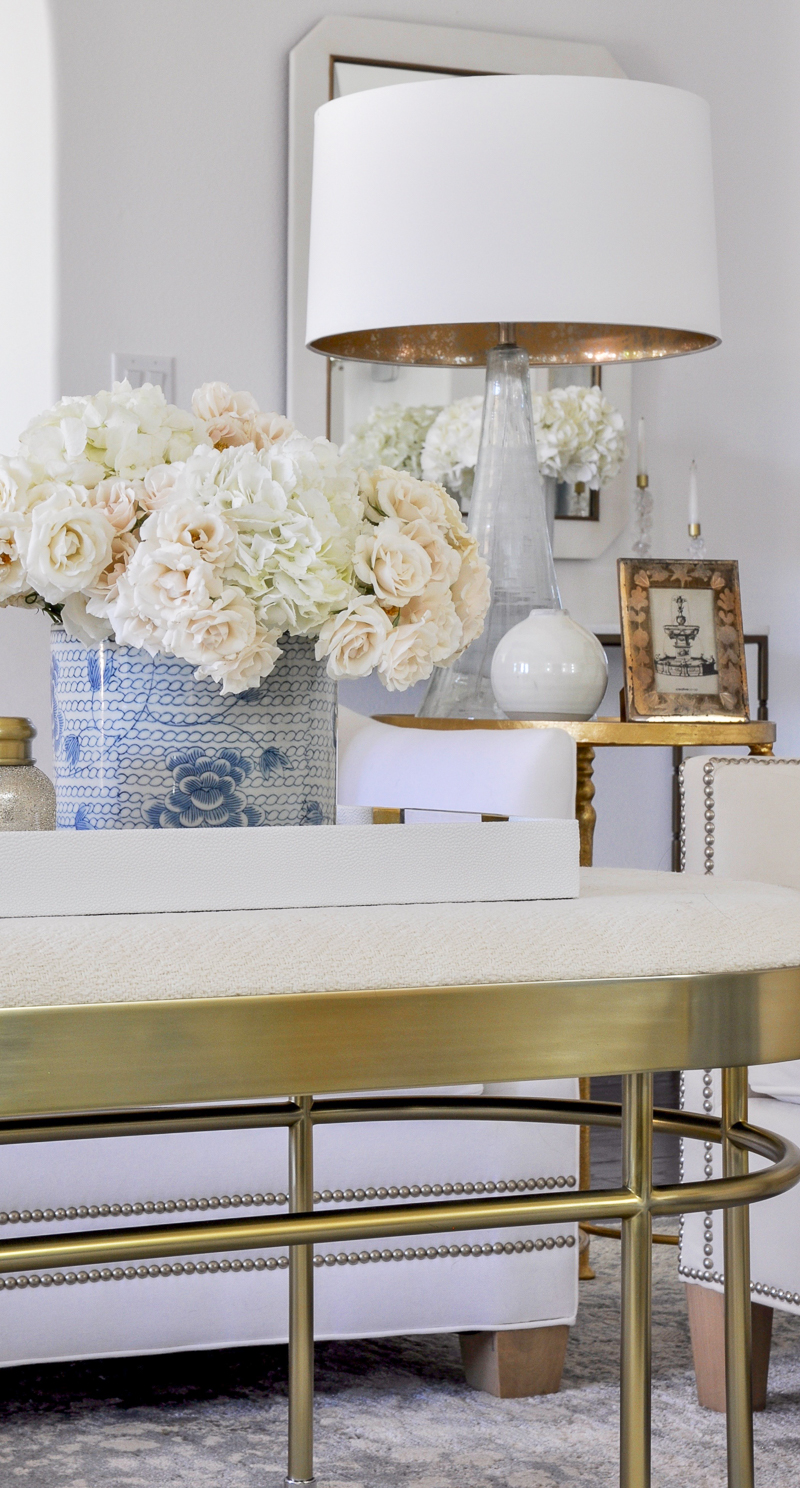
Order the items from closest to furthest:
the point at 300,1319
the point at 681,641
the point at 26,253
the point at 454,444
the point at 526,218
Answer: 1. the point at 300,1319
2. the point at 526,218
3. the point at 681,641
4. the point at 454,444
5. the point at 26,253

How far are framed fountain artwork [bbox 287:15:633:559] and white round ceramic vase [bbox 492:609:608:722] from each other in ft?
2.46

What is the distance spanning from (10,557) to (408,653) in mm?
220

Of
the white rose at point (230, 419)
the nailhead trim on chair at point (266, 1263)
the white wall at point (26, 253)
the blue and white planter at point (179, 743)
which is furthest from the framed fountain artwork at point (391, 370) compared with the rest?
the blue and white planter at point (179, 743)

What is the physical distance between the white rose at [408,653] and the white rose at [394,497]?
7cm

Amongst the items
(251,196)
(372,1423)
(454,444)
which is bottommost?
(372,1423)

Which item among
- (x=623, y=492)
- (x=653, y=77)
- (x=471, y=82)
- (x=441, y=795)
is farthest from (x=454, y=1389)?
(x=653, y=77)

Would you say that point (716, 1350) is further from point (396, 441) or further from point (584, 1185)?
point (396, 441)

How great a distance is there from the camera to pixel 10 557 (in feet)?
2.76

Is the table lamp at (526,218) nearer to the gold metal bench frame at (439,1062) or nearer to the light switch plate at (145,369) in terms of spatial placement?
the light switch plate at (145,369)

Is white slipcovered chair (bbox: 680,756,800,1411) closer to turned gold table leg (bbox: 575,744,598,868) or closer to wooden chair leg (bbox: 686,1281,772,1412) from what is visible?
wooden chair leg (bbox: 686,1281,772,1412)

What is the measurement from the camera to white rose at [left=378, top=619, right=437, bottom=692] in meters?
0.86

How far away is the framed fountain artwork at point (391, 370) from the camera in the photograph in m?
2.82

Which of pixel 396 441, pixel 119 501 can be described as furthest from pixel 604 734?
pixel 119 501

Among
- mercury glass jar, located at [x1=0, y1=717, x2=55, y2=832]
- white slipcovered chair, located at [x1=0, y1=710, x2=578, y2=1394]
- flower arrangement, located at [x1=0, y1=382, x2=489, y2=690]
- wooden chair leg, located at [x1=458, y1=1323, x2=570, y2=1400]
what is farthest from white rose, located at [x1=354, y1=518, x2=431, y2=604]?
wooden chair leg, located at [x1=458, y1=1323, x2=570, y2=1400]
